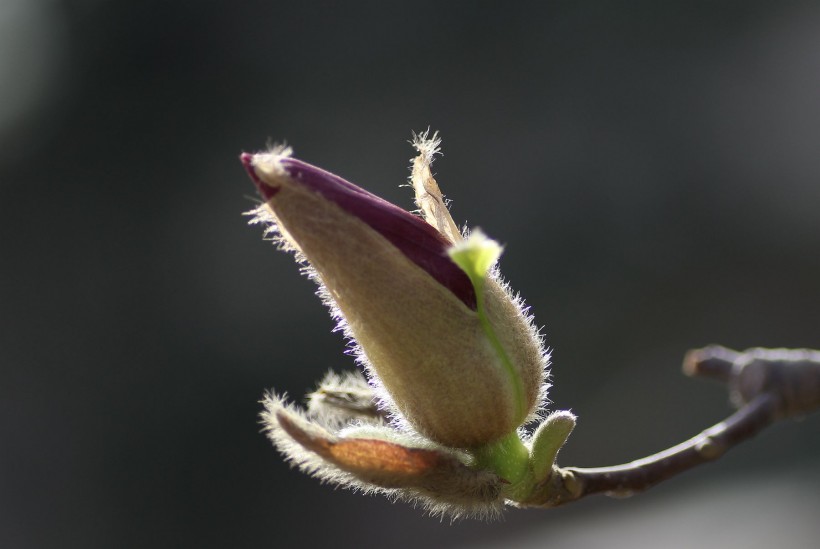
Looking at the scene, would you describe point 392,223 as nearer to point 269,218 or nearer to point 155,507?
point 269,218

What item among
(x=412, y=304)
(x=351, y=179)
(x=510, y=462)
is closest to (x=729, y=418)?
(x=510, y=462)

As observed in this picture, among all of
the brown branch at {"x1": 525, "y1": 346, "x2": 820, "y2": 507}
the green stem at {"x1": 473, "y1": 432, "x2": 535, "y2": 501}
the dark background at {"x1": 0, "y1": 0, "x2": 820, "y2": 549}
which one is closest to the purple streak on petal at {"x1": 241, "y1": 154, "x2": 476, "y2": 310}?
the green stem at {"x1": 473, "y1": 432, "x2": 535, "y2": 501}

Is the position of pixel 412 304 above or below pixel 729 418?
below

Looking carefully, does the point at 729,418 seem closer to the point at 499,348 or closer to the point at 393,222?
the point at 499,348

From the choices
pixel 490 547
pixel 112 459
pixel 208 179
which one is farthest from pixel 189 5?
→ pixel 490 547

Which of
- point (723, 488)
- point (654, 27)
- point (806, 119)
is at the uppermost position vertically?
point (654, 27)

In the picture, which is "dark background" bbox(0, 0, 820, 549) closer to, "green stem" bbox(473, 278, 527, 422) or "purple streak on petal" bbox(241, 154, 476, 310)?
"green stem" bbox(473, 278, 527, 422)
